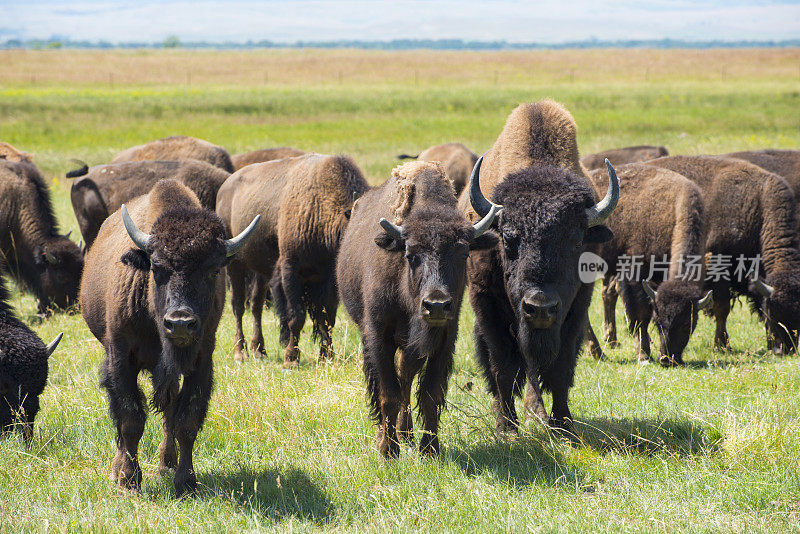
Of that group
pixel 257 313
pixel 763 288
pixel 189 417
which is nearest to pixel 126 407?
pixel 189 417

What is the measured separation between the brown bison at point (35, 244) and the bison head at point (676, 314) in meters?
8.34

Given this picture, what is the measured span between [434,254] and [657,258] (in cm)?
522

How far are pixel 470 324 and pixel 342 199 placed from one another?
249 centimetres

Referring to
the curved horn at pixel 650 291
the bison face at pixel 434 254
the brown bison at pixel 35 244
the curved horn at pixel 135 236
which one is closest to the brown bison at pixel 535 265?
the bison face at pixel 434 254

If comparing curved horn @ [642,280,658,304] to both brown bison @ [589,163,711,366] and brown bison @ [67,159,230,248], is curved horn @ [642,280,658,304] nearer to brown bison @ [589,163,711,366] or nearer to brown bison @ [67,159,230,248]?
brown bison @ [589,163,711,366]

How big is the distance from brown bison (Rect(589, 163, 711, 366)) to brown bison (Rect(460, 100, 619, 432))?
2.67 metres

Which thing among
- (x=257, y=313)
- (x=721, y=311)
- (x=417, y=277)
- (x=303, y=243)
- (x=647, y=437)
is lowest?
(x=257, y=313)

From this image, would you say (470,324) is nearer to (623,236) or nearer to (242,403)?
(623,236)

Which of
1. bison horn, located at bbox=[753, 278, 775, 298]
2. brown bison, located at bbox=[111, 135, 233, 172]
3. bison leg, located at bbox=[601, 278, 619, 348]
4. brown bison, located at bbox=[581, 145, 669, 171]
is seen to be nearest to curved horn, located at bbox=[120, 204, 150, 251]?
bison leg, located at bbox=[601, 278, 619, 348]

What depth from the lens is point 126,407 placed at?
16.9 ft

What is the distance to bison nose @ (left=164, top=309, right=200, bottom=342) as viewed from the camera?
4.55 m

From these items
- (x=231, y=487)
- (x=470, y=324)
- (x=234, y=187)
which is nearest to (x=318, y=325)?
(x=470, y=324)

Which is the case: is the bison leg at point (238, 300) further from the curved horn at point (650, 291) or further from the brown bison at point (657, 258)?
the curved horn at point (650, 291)

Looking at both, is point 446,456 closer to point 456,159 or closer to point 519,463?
point 519,463
